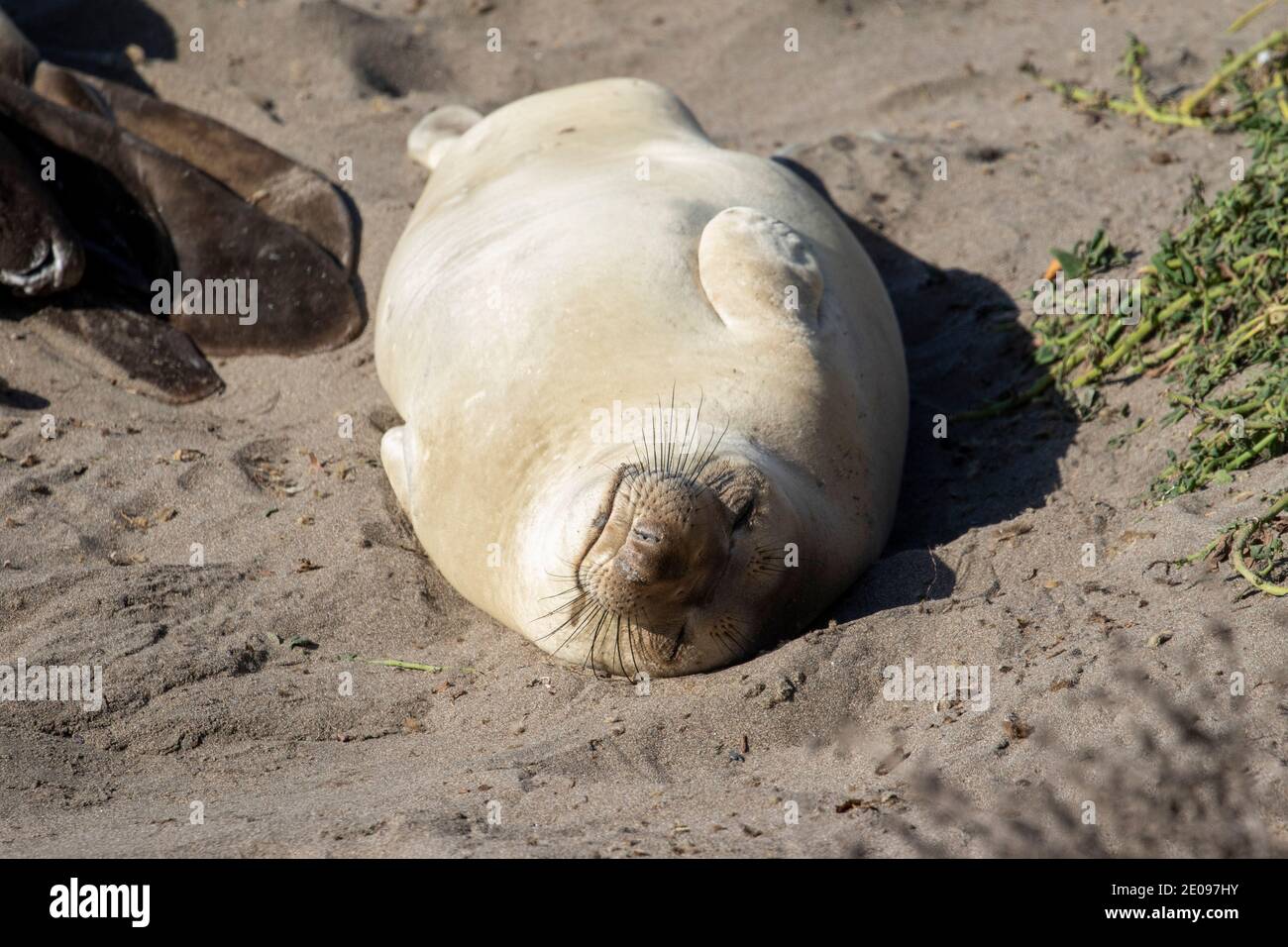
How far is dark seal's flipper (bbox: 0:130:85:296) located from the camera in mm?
5527

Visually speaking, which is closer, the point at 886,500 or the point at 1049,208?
the point at 886,500

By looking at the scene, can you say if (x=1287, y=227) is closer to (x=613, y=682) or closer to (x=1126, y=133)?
(x=1126, y=133)

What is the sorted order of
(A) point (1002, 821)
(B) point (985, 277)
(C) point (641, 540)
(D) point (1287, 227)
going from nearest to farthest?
1. (A) point (1002, 821)
2. (C) point (641, 540)
3. (D) point (1287, 227)
4. (B) point (985, 277)

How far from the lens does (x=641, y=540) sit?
11.0 ft

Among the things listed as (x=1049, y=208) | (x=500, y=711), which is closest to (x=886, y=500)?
(x=500, y=711)

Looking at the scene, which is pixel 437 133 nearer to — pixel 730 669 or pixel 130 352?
pixel 130 352

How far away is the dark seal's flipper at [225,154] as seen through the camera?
6.39 m

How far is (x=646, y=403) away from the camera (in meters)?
4.01

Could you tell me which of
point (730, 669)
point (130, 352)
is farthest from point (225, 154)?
point (730, 669)

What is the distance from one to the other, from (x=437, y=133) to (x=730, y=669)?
3.87 metres

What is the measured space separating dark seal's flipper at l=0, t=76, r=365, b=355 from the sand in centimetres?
17

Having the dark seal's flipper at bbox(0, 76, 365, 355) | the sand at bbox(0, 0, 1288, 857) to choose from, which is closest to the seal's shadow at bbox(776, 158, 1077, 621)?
the sand at bbox(0, 0, 1288, 857)
